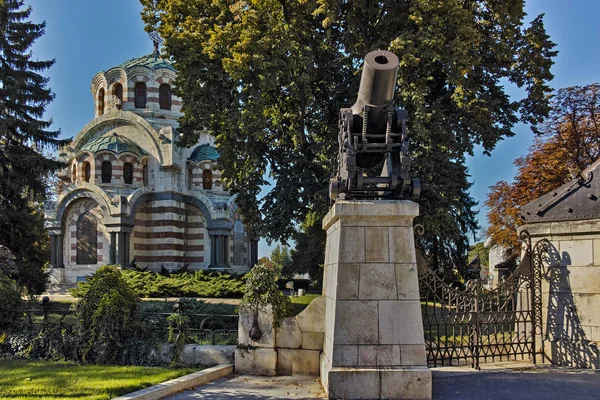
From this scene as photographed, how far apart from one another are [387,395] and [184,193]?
28126 millimetres

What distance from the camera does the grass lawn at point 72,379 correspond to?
6887 mm

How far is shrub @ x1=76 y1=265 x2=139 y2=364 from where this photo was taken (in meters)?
9.05

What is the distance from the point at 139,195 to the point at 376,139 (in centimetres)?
2638

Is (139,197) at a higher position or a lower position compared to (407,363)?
higher

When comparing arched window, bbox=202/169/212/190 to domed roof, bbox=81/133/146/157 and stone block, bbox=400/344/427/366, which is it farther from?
stone block, bbox=400/344/427/366

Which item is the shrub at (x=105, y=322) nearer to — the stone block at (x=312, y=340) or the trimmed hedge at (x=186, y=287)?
the stone block at (x=312, y=340)

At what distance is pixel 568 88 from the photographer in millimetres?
24641

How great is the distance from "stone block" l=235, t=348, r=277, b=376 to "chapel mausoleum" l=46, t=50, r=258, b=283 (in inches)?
916

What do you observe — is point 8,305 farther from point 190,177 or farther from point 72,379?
point 190,177

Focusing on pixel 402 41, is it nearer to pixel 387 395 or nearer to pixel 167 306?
pixel 167 306

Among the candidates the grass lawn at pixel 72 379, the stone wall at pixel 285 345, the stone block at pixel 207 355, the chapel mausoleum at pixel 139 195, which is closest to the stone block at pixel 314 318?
the stone wall at pixel 285 345

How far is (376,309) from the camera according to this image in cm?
671

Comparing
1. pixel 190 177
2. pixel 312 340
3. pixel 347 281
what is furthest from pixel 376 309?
pixel 190 177

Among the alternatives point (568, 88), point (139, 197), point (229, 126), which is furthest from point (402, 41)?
point (139, 197)
